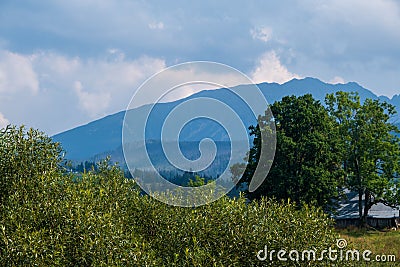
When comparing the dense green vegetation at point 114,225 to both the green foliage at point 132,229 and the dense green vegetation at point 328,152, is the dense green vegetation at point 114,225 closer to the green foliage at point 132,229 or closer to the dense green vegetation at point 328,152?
the green foliage at point 132,229

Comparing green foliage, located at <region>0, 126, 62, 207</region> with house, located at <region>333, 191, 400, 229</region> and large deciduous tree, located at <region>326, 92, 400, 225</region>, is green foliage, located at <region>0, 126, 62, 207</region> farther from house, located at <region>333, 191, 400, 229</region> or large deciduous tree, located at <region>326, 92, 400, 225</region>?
house, located at <region>333, 191, 400, 229</region>

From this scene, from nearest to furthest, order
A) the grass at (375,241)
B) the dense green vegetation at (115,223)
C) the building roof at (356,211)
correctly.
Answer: the dense green vegetation at (115,223) → the grass at (375,241) → the building roof at (356,211)

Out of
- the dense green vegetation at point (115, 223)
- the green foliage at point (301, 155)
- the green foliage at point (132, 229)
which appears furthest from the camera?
the green foliage at point (301, 155)

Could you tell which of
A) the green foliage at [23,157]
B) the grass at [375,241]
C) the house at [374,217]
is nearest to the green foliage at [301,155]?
the grass at [375,241]

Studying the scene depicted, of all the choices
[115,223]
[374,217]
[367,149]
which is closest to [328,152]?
[367,149]

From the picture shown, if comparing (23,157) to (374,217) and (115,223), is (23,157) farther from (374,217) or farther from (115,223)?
(374,217)

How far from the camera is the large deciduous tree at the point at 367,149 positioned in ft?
224

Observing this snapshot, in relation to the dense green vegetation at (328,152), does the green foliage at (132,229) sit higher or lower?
lower

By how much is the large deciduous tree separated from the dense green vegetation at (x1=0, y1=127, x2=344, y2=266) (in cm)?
4631

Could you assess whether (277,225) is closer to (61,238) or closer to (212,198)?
(212,198)

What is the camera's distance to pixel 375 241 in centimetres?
5666

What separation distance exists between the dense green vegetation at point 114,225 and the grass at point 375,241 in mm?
14016

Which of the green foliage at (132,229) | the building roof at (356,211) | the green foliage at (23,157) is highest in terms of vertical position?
the building roof at (356,211)

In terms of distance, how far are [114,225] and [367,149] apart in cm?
5599
